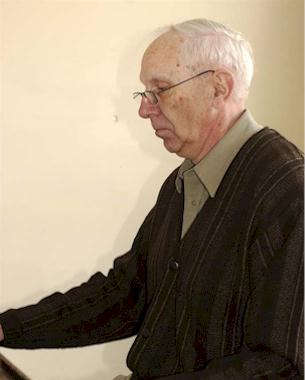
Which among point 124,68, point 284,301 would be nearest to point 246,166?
point 284,301

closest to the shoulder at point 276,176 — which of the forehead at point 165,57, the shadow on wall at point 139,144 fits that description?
the forehead at point 165,57

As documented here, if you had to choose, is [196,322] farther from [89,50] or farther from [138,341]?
[89,50]

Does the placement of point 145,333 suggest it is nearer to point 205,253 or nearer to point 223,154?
point 205,253

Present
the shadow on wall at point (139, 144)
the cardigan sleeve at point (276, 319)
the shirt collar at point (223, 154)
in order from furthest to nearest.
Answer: the shadow on wall at point (139, 144), the shirt collar at point (223, 154), the cardigan sleeve at point (276, 319)

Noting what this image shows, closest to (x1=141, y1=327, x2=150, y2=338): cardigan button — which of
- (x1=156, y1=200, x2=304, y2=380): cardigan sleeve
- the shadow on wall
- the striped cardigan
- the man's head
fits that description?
the striped cardigan

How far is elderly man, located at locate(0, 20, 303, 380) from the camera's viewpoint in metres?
0.86

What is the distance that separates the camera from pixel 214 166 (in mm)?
1084

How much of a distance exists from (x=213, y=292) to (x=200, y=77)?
1.31 ft

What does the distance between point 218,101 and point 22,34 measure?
38.0 inches

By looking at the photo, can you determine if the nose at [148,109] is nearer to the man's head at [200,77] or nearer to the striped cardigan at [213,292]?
the man's head at [200,77]

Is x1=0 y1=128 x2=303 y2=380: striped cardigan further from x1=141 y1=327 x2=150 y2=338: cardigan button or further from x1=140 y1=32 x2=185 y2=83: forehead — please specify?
x1=140 y1=32 x2=185 y2=83: forehead

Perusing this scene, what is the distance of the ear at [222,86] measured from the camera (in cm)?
111

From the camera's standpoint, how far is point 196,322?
1034 millimetres

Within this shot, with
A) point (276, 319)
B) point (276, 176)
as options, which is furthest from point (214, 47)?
point (276, 319)
